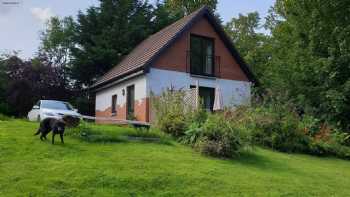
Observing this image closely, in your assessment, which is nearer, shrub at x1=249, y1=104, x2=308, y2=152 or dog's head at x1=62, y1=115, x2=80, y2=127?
dog's head at x1=62, y1=115, x2=80, y2=127

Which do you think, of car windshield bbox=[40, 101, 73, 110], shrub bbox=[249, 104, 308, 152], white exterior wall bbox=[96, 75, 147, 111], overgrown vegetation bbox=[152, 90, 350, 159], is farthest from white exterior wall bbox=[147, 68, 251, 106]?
car windshield bbox=[40, 101, 73, 110]

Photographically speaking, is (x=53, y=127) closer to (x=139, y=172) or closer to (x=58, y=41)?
(x=139, y=172)

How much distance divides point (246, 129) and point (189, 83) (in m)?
8.98

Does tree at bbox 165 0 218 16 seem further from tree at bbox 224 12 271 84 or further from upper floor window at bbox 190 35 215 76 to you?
upper floor window at bbox 190 35 215 76

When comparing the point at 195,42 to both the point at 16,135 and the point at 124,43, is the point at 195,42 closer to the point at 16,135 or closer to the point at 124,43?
the point at 124,43

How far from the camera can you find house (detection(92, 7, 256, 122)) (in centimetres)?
2333

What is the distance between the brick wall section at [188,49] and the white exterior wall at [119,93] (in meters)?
1.18

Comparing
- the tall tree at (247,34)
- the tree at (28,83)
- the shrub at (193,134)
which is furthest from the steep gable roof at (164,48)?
the tall tree at (247,34)

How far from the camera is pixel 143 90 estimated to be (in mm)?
23125

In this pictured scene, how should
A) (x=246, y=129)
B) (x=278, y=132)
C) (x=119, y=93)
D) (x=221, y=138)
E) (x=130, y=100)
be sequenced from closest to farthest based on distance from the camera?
(x=221, y=138), (x=246, y=129), (x=278, y=132), (x=130, y=100), (x=119, y=93)

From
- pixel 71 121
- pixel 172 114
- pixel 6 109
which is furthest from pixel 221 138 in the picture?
pixel 6 109

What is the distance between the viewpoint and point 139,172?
10.5 metres

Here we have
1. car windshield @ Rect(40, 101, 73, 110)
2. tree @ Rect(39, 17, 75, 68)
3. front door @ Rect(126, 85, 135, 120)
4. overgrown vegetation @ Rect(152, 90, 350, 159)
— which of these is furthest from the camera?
tree @ Rect(39, 17, 75, 68)

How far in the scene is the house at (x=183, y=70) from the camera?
76.5 ft
